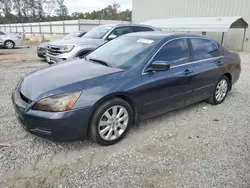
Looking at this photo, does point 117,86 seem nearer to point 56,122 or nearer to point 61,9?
point 56,122

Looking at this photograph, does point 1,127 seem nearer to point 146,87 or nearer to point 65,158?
point 65,158

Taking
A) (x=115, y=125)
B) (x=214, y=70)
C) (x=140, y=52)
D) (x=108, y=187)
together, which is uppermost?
(x=140, y=52)

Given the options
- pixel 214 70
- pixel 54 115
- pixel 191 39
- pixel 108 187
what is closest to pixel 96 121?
pixel 54 115

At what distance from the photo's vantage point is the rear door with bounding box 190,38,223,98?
156 inches

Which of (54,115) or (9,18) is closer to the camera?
(54,115)

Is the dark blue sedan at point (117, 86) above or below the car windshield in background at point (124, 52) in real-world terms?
below

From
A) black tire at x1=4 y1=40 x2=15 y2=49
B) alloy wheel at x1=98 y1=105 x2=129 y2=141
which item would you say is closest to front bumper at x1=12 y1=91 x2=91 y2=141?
alloy wheel at x1=98 y1=105 x2=129 y2=141

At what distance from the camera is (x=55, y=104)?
2566 millimetres

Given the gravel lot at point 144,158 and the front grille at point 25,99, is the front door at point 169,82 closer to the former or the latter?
the gravel lot at point 144,158

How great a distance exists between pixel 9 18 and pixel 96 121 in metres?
64.4

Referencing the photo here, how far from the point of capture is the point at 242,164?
2.67m

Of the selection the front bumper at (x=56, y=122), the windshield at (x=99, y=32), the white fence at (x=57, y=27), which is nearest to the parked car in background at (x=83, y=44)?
the windshield at (x=99, y=32)

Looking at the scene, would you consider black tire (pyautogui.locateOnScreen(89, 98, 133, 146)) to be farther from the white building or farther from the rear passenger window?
the white building

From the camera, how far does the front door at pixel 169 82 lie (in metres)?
3.23
